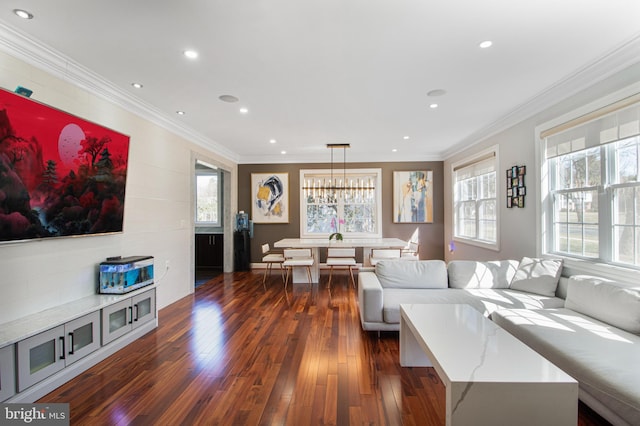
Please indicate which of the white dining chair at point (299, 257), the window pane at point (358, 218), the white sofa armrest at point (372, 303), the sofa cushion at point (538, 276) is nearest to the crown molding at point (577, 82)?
the sofa cushion at point (538, 276)

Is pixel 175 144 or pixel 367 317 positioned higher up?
pixel 175 144

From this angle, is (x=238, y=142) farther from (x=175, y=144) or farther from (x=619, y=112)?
(x=619, y=112)

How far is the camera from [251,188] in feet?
22.7

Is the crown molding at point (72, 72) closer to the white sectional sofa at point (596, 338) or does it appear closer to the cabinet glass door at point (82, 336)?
the cabinet glass door at point (82, 336)

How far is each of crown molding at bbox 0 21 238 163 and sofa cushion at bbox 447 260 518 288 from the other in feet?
14.2

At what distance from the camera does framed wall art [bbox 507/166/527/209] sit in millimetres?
3826

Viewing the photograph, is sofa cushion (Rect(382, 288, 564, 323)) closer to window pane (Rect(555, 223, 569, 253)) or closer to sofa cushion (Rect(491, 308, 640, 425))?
sofa cushion (Rect(491, 308, 640, 425))

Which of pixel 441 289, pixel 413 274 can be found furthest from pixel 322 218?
pixel 441 289

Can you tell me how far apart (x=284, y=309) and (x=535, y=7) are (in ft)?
12.7

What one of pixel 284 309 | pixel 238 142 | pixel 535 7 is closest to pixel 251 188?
pixel 238 142

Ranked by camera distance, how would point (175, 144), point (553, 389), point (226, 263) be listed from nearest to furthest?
point (553, 389), point (175, 144), point (226, 263)

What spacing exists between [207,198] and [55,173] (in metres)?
4.94

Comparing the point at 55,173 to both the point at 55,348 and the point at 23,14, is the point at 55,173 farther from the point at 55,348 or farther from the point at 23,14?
the point at 55,348

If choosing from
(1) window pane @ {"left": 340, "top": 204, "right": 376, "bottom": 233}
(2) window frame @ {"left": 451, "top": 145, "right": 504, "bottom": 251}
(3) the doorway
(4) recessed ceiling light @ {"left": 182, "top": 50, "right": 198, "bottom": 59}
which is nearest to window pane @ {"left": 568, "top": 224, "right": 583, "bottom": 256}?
(2) window frame @ {"left": 451, "top": 145, "right": 504, "bottom": 251}
